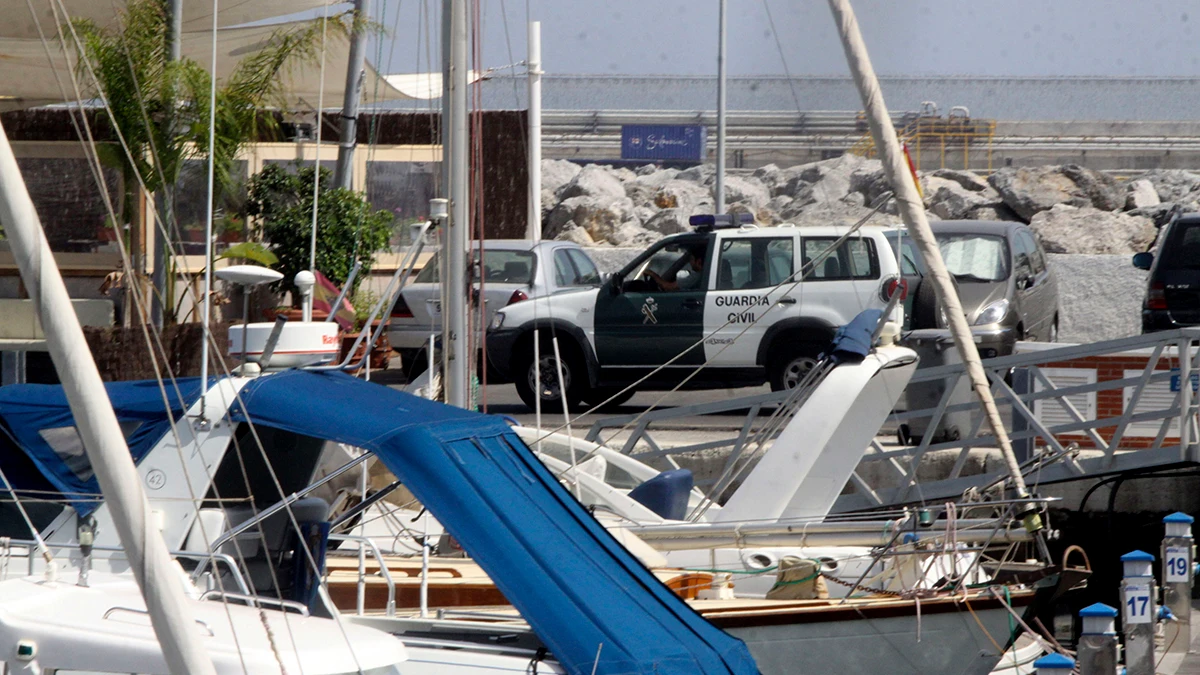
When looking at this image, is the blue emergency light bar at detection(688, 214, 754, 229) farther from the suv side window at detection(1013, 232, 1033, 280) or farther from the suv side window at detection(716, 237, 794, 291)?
the suv side window at detection(1013, 232, 1033, 280)

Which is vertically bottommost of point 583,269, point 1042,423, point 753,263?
point 1042,423

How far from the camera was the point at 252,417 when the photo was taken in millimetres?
5387

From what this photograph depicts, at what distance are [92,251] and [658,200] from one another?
54.5 ft

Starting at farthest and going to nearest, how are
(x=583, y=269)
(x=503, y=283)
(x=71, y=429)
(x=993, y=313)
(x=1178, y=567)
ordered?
(x=583, y=269) < (x=503, y=283) < (x=993, y=313) < (x=1178, y=567) < (x=71, y=429)

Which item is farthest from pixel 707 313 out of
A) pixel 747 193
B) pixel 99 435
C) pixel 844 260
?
pixel 747 193

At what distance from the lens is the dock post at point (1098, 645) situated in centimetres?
599

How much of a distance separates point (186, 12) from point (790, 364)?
9.09 m

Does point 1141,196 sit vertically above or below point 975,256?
above

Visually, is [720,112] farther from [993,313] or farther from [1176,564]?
[1176,564]

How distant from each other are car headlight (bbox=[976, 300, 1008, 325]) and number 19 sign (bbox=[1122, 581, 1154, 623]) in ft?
21.6

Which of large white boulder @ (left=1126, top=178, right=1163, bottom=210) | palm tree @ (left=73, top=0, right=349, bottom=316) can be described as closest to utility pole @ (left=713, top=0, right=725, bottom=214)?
palm tree @ (left=73, top=0, right=349, bottom=316)

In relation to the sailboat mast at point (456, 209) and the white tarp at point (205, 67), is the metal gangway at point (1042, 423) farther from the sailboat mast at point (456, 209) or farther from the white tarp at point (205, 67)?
the white tarp at point (205, 67)

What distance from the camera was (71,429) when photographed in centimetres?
569

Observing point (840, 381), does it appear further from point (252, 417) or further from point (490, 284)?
point (490, 284)
